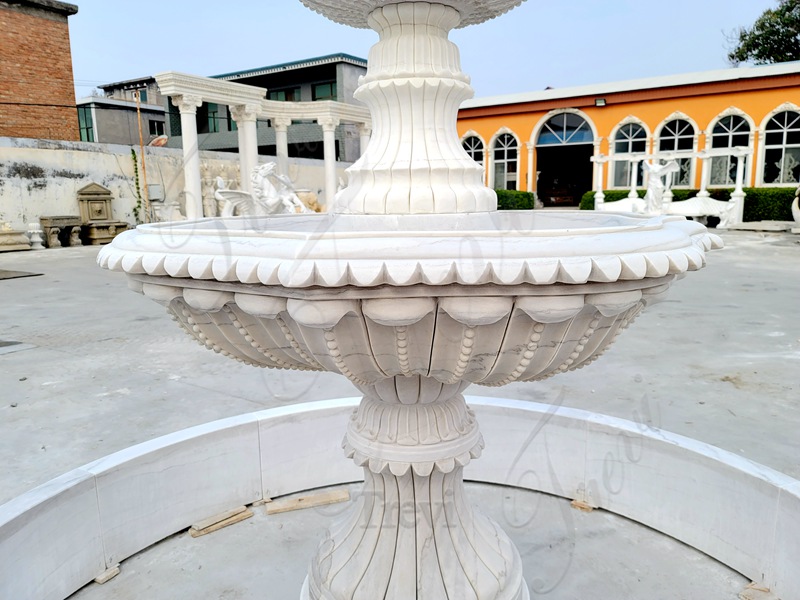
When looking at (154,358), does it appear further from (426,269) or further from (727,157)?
(727,157)

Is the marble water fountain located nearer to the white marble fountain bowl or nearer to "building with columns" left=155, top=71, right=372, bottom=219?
the white marble fountain bowl

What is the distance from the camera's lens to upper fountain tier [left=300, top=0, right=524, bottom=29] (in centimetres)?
150

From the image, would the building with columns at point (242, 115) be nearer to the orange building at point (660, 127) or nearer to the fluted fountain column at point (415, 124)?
the orange building at point (660, 127)

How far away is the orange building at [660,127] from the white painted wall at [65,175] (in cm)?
987

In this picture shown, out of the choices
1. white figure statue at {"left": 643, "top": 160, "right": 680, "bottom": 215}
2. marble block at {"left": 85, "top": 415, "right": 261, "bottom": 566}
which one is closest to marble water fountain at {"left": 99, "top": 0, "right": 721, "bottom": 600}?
marble block at {"left": 85, "top": 415, "right": 261, "bottom": 566}

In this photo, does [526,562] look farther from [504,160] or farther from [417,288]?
[504,160]

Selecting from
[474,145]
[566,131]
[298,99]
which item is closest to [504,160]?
[474,145]

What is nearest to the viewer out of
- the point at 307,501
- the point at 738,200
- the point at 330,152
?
the point at 307,501

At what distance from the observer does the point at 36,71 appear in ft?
50.5

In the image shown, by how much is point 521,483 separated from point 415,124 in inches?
59.6

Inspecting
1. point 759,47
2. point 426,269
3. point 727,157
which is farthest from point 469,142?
point 426,269

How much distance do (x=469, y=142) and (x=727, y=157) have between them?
785 cm

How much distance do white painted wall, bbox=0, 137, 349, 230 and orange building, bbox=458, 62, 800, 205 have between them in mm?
9874

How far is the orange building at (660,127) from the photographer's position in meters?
15.3
